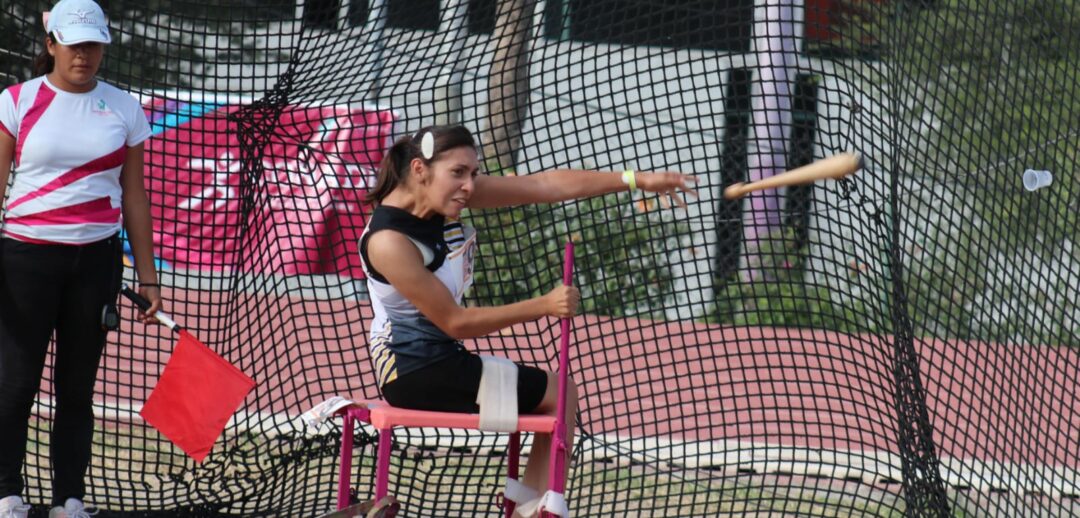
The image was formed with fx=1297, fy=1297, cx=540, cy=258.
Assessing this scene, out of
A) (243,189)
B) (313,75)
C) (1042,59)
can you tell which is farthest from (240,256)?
(1042,59)

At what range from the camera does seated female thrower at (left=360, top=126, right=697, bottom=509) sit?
324 centimetres

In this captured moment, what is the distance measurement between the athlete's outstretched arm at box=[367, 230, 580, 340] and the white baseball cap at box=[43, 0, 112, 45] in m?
1.09

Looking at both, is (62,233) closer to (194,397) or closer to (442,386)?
(194,397)

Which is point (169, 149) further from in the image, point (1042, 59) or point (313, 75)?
point (1042, 59)

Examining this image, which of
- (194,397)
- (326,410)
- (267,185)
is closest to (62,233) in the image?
(194,397)

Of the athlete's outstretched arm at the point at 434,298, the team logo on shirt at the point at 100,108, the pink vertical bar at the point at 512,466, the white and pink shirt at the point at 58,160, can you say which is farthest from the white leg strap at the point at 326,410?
the team logo on shirt at the point at 100,108

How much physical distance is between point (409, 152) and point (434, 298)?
1.50 ft

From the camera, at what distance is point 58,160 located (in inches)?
146

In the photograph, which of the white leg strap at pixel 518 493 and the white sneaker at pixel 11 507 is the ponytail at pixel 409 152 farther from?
the white sneaker at pixel 11 507

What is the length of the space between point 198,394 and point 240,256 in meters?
0.77

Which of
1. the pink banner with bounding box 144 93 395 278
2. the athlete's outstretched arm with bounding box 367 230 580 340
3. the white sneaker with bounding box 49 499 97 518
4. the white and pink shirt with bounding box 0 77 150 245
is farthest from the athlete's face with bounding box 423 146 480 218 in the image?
the white sneaker with bounding box 49 499 97 518

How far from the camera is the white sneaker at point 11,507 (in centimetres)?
376

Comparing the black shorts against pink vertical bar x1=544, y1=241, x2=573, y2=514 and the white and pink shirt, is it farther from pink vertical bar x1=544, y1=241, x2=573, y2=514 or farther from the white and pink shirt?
the white and pink shirt

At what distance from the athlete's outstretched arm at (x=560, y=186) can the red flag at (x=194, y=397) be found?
1042mm
